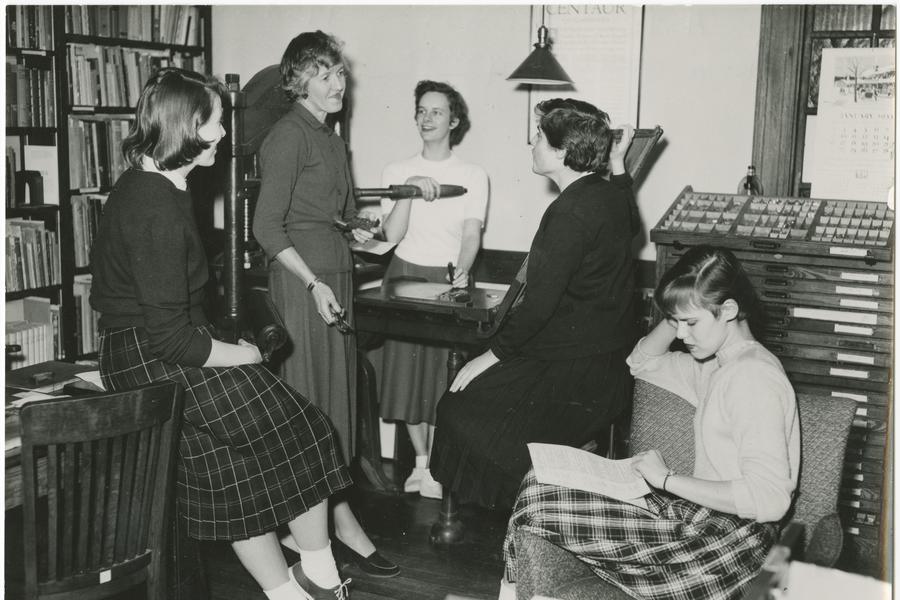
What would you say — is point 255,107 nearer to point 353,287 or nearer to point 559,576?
point 353,287

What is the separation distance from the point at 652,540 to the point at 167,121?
5.12ft

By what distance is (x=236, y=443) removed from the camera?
2.34 m

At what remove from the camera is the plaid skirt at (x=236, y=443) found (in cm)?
228

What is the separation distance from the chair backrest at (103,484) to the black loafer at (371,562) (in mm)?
1087

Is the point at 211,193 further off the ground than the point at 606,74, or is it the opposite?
the point at 606,74

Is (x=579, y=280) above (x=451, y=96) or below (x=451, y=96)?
below

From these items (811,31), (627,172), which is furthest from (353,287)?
(811,31)

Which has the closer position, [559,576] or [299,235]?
[559,576]

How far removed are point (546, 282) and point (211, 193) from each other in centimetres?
249

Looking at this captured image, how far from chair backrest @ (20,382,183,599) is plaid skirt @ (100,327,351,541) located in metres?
0.30

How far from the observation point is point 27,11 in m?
3.62

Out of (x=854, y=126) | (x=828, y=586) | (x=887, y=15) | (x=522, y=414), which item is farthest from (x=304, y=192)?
(x=887, y=15)

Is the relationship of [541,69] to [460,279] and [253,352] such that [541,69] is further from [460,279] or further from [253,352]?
[253,352]

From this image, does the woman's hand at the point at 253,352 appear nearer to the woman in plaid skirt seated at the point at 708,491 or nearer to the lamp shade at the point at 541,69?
the woman in plaid skirt seated at the point at 708,491
